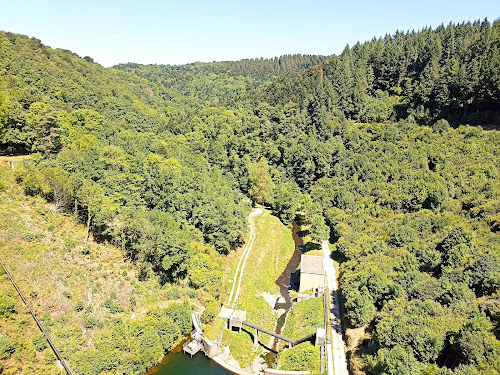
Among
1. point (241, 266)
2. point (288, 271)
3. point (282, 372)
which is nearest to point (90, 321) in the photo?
point (282, 372)

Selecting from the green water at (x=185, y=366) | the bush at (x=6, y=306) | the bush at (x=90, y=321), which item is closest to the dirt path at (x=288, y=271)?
the green water at (x=185, y=366)

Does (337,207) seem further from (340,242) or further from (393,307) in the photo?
(393,307)

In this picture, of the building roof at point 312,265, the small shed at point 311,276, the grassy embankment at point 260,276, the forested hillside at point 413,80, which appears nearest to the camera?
the grassy embankment at point 260,276

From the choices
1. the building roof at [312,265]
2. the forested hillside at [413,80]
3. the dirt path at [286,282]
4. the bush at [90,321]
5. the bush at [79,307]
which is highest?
the forested hillside at [413,80]

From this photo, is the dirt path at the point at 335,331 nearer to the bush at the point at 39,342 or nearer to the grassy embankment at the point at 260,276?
the grassy embankment at the point at 260,276

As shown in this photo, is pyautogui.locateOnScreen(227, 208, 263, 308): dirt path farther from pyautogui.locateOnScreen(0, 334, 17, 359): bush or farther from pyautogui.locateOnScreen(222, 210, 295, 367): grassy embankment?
pyautogui.locateOnScreen(0, 334, 17, 359): bush

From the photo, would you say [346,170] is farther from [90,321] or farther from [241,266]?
[90,321]
